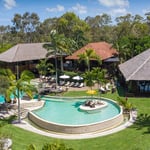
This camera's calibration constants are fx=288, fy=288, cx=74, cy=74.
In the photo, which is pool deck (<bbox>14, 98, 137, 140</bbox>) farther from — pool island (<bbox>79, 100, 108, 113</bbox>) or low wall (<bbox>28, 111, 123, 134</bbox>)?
pool island (<bbox>79, 100, 108, 113</bbox>)

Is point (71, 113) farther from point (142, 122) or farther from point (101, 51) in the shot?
point (101, 51)

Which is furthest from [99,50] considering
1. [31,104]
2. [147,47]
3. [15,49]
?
[31,104]

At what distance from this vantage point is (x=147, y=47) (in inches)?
1758

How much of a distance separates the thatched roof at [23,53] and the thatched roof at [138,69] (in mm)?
17120

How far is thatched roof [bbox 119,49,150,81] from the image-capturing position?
34750 millimetres

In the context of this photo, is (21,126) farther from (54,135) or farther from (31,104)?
(31,104)

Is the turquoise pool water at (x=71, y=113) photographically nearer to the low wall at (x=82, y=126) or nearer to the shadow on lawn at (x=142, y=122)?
the low wall at (x=82, y=126)

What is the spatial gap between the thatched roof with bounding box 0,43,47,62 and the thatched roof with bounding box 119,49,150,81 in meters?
17.1

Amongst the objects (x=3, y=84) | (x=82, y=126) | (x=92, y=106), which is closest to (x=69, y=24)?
(x=92, y=106)

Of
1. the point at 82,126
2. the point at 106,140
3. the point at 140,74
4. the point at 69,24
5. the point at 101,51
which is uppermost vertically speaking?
the point at 69,24

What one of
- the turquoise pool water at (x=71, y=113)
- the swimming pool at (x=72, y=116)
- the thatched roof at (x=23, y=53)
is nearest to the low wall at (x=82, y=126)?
the swimming pool at (x=72, y=116)

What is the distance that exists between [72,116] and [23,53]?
23034mm

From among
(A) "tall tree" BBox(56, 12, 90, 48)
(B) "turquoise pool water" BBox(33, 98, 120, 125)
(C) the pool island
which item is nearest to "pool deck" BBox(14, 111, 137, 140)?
(B) "turquoise pool water" BBox(33, 98, 120, 125)

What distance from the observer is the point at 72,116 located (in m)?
29.5
